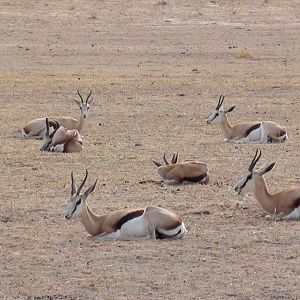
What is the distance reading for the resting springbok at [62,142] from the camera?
16297 millimetres

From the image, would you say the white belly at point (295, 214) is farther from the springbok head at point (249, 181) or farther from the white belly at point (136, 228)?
the white belly at point (136, 228)

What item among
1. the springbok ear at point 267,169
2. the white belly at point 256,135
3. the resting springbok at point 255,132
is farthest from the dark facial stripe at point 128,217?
the white belly at point 256,135

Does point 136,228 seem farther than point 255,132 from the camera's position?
No

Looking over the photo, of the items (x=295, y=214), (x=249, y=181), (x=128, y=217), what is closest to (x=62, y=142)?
(x=249, y=181)

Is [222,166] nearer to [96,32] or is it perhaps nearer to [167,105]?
[167,105]

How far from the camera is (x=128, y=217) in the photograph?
10.5 m

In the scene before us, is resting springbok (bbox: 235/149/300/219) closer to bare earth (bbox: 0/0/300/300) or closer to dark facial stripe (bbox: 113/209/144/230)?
bare earth (bbox: 0/0/300/300)

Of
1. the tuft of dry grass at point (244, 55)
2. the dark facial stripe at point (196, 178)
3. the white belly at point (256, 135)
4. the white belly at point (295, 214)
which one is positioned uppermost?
the white belly at point (295, 214)

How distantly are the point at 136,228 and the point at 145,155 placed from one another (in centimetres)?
552

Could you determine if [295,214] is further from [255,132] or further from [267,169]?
[255,132]

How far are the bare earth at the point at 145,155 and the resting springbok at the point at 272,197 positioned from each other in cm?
16

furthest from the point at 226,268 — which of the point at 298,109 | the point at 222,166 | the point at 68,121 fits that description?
the point at 298,109

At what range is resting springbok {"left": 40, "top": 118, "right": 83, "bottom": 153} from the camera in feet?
53.5

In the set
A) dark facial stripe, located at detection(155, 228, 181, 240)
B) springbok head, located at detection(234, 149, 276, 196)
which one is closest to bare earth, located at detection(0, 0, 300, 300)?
dark facial stripe, located at detection(155, 228, 181, 240)
